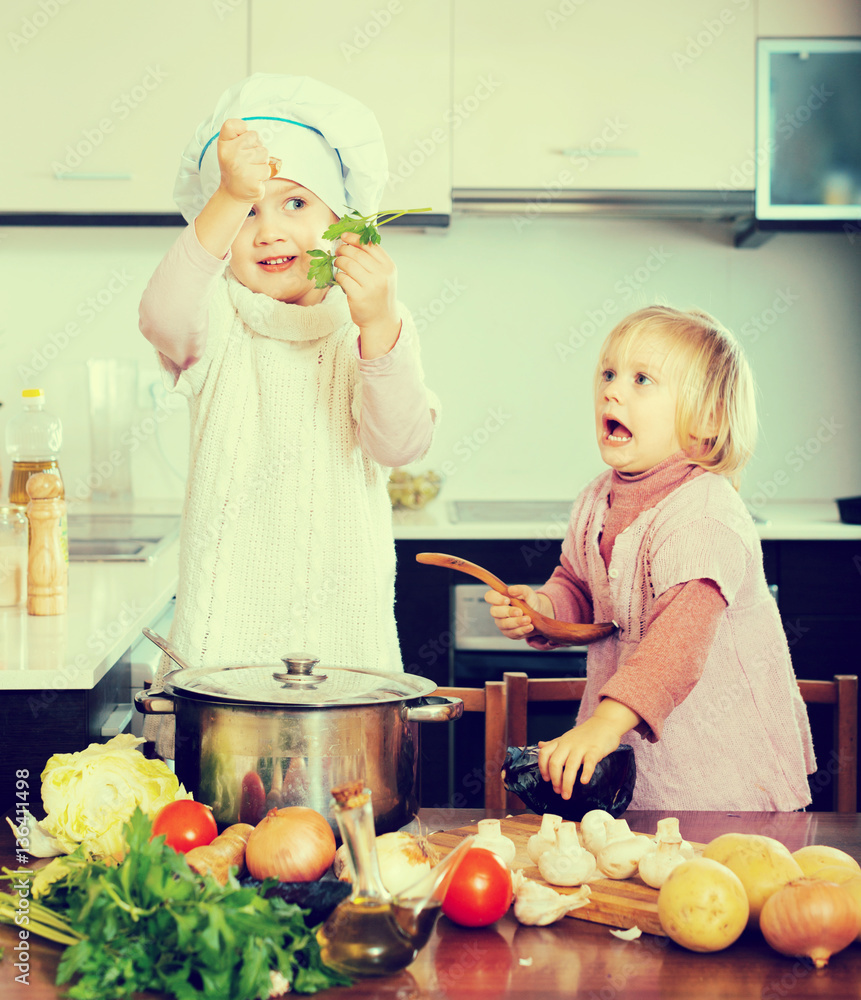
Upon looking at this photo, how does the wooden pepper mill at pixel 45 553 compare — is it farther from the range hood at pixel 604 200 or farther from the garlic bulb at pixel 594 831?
the range hood at pixel 604 200

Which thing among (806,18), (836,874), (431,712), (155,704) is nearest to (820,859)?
(836,874)

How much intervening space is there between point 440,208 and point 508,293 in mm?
384

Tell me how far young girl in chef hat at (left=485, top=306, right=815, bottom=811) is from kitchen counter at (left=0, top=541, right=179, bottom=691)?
17.5 inches

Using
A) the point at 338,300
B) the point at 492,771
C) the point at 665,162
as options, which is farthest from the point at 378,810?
the point at 665,162

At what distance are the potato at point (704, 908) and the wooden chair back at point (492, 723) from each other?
1.71 feet

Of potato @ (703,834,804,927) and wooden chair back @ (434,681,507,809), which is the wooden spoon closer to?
wooden chair back @ (434,681,507,809)

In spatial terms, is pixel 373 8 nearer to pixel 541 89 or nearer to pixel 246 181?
pixel 541 89

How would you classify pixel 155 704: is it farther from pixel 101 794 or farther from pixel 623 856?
pixel 623 856

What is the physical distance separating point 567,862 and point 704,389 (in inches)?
25.3

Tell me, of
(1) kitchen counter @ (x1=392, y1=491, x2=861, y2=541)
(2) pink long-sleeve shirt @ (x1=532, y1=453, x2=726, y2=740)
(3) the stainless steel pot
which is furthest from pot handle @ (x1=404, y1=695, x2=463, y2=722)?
(1) kitchen counter @ (x1=392, y1=491, x2=861, y2=541)

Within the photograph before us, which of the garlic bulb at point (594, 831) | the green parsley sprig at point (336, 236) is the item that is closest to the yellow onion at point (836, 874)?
the garlic bulb at point (594, 831)

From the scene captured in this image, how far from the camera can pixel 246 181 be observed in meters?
0.93

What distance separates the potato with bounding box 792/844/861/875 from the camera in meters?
0.70

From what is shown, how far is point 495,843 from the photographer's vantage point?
2.43 ft
